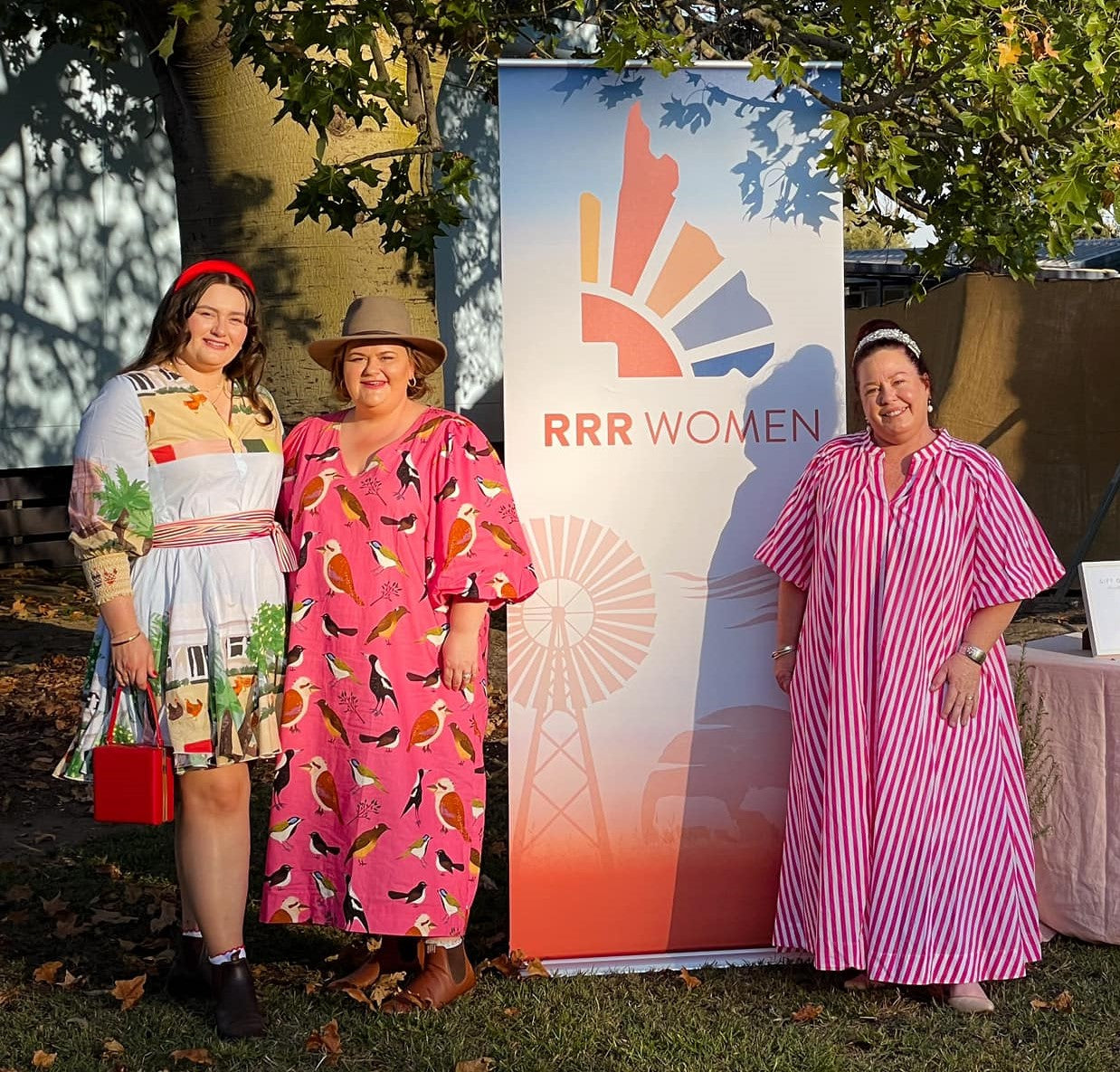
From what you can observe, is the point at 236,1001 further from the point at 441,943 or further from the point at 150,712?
the point at 150,712

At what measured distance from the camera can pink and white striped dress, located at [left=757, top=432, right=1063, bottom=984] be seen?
13.2 feet

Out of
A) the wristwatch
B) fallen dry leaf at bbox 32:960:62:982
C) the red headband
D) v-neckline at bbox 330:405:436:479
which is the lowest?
fallen dry leaf at bbox 32:960:62:982

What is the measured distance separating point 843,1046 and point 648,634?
1247 millimetres

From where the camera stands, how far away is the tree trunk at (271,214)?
7.18m

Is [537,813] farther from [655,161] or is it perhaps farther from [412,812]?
[655,161]

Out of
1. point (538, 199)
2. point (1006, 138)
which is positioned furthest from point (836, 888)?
point (1006, 138)

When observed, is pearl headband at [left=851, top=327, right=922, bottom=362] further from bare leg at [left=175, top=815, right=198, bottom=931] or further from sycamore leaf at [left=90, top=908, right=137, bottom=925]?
sycamore leaf at [left=90, top=908, right=137, bottom=925]

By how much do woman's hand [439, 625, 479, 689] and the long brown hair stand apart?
79 cm

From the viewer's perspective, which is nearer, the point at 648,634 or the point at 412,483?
the point at 412,483

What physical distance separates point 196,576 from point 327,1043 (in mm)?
1249

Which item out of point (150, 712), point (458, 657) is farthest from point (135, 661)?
point (458, 657)

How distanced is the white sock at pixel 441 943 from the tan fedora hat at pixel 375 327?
160cm

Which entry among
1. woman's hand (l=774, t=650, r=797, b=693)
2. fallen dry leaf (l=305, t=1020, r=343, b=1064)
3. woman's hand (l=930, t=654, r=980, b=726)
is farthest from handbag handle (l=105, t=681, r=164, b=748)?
woman's hand (l=930, t=654, r=980, b=726)

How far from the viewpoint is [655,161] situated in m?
4.28
